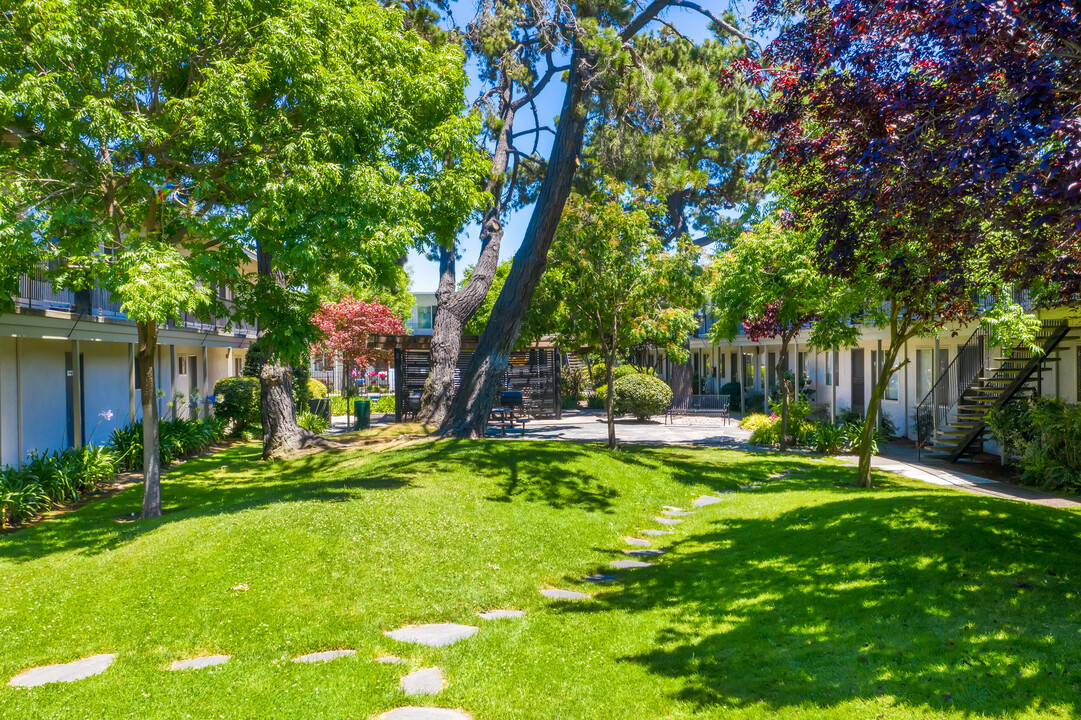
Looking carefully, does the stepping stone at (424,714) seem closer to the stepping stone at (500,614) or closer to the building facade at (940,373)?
the stepping stone at (500,614)

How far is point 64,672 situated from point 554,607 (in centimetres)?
395

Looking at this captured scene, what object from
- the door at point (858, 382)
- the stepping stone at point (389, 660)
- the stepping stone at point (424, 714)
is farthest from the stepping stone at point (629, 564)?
the door at point (858, 382)

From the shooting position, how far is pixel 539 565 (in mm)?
8039

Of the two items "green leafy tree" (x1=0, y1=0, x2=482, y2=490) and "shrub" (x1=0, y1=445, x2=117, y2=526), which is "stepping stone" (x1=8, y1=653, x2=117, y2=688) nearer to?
"green leafy tree" (x1=0, y1=0, x2=482, y2=490)

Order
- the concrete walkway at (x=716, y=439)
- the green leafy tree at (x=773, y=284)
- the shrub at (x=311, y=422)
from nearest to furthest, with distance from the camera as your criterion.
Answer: the concrete walkway at (x=716, y=439) → the green leafy tree at (x=773, y=284) → the shrub at (x=311, y=422)

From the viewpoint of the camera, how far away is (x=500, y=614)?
6.49 meters

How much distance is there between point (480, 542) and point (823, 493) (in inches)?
241

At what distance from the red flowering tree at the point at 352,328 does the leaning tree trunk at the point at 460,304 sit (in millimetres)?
13103

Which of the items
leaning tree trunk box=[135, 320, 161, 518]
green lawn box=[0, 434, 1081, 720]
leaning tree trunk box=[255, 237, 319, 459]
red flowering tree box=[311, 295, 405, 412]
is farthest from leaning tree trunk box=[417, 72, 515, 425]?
red flowering tree box=[311, 295, 405, 412]

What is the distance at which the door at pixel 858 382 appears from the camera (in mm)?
23261

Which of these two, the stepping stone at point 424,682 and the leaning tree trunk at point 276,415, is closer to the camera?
the stepping stone at point 424,682

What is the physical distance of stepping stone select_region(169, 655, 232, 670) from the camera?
17.1 ft

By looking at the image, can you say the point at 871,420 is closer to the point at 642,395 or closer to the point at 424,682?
the point at 424,682

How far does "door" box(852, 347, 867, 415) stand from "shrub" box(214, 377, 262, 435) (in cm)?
2002
